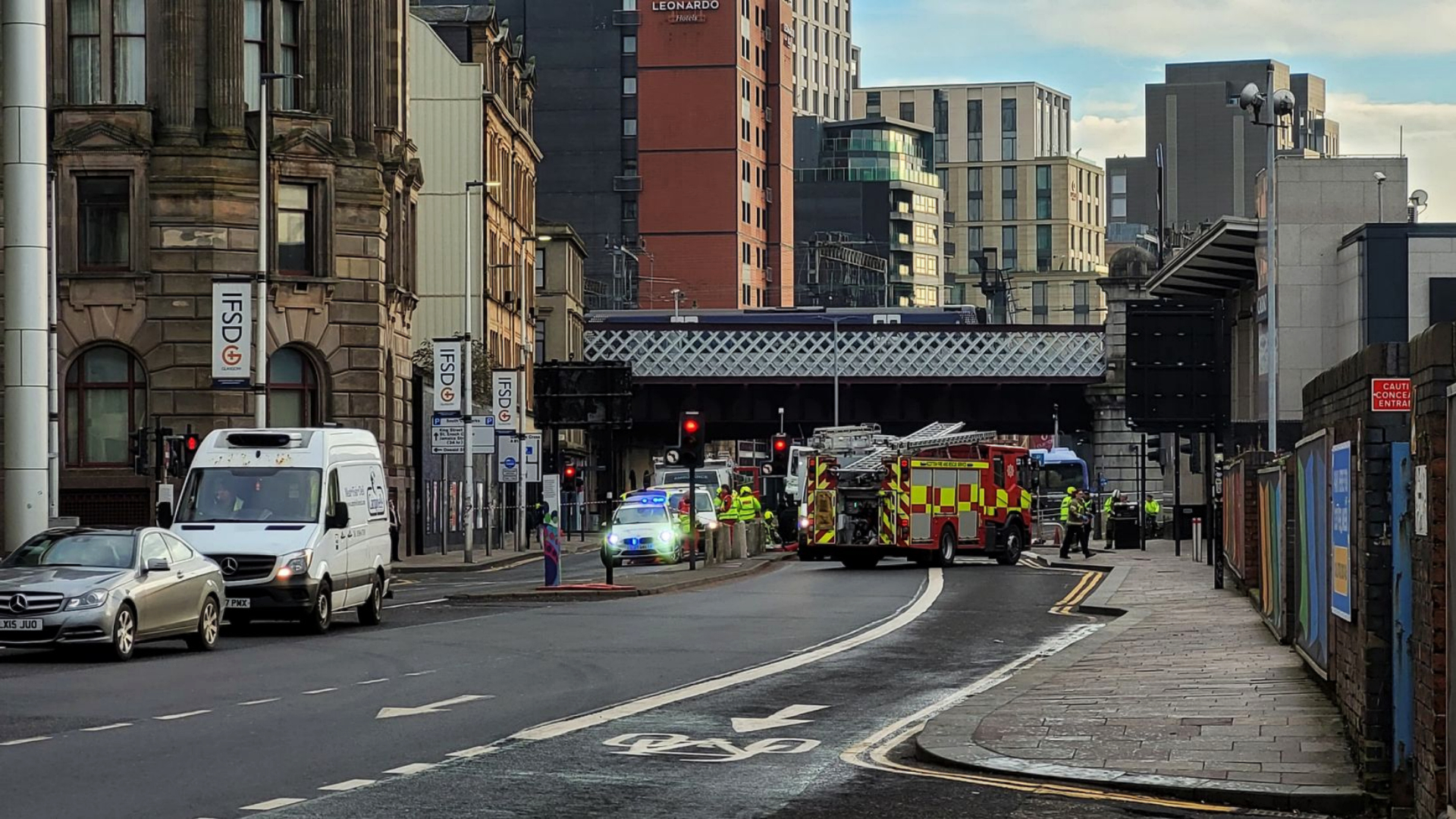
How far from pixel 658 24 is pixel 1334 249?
7701 cm

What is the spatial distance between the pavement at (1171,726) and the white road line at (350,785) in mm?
3515

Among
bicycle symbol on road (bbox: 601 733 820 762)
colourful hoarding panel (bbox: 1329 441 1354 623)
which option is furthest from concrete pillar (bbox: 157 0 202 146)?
colourful hoarding panel (bbox: 1329 441 1354 623)

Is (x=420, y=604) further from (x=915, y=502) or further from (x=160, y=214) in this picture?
(x=160, y=214)

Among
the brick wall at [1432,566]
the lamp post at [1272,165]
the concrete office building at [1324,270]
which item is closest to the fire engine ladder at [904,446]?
the lamp post at [1272,165]

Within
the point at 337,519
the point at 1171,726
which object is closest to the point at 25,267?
the point at 337,519

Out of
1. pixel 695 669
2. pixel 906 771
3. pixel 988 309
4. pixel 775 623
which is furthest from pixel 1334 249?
pixel 988 309

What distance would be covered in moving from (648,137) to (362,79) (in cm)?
8862

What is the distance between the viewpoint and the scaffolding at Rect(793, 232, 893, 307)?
520 ft

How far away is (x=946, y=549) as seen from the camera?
4872 cm

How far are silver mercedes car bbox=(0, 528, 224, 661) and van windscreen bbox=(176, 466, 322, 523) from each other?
2.88 m

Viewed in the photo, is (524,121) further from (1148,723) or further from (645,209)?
(1148,723)

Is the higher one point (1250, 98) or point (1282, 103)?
point (1250, 98)

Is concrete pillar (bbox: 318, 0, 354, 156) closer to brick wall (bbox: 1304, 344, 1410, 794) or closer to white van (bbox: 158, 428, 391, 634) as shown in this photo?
white van (bbox: 158, 428, 391, 634)

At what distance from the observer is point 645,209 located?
144 m
